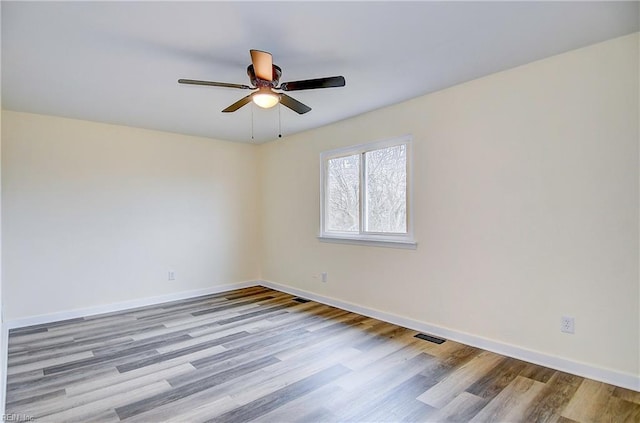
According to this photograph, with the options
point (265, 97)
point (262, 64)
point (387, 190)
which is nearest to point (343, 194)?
point (387, 190)

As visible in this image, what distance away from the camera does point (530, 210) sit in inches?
106

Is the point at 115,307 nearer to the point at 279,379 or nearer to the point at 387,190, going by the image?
the point at 279,379

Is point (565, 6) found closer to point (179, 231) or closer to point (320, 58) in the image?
point (320, 58)

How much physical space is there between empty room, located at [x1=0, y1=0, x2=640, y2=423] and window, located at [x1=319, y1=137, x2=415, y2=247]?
0.09 ft

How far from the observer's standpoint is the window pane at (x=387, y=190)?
3648 mm

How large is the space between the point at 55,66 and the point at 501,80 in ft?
11.8

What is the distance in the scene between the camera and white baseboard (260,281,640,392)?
91.0 inches

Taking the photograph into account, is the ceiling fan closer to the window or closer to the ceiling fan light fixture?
the ceiling fan light fixture

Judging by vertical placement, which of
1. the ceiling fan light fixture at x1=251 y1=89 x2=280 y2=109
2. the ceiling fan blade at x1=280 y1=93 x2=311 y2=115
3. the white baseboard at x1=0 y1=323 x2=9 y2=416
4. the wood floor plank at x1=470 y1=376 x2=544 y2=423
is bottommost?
the wood floor plank at x1=470 y1=376 x2=544 y2=423

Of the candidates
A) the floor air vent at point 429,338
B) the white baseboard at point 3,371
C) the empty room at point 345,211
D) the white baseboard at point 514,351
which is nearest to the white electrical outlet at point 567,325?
the empty room at point 345,211

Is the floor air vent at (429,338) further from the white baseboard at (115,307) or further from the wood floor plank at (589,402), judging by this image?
the white baseboard at (115,307)

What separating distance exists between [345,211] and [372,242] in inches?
25.8

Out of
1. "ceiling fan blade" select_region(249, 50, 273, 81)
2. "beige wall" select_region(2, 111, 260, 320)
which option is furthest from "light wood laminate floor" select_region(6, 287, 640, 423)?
"ceiling fan blade" select_region(249, 50, 273, 81)

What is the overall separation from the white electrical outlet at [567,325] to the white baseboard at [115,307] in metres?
4.24
